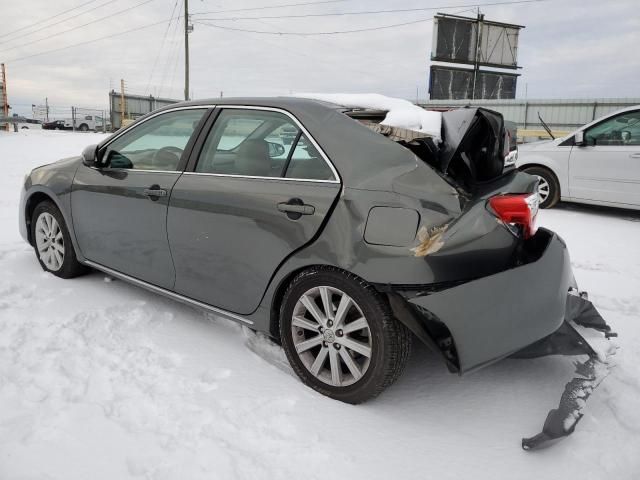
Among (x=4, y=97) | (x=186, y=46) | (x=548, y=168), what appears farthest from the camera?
(x=186, y=46)

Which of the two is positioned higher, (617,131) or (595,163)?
(617,131)

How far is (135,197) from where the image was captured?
132 inches

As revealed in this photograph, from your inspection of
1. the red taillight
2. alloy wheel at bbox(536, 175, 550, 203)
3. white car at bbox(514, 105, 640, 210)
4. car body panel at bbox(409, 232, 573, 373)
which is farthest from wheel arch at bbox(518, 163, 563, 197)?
car body panel at bbox(409, 232, 573, 373)

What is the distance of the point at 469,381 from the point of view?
9.27 ft

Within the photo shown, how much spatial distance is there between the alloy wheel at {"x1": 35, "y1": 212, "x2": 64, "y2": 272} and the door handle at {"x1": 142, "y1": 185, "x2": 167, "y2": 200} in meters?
1.25

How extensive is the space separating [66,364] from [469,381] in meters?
2.22

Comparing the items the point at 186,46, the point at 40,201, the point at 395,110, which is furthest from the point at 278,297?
the point at 186,46

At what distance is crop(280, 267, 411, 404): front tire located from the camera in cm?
232

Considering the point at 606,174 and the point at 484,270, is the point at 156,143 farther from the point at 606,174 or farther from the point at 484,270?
the point at 606,174

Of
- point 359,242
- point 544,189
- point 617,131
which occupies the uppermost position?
point 617,131

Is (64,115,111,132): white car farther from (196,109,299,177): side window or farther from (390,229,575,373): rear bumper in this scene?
(390,229,575,373): rear bumper

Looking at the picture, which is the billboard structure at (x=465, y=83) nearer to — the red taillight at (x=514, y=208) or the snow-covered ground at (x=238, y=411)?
the snow-covered ground at (x=238, y=411)

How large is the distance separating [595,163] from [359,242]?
21.2 feet

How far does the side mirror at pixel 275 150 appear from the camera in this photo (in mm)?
2783
